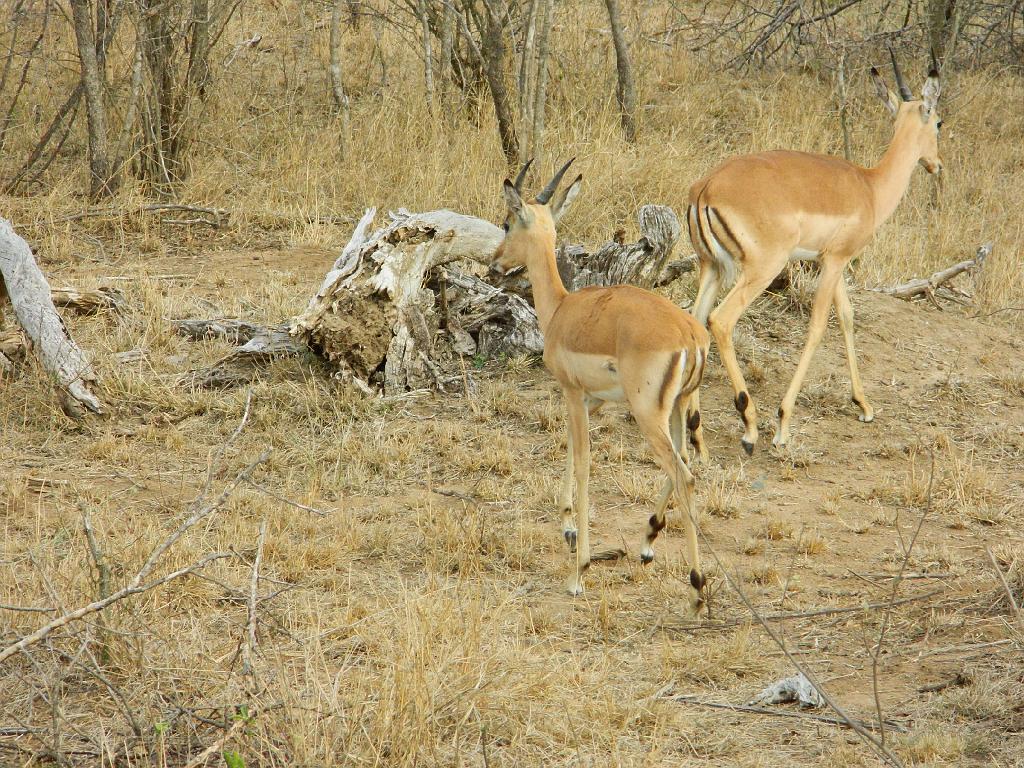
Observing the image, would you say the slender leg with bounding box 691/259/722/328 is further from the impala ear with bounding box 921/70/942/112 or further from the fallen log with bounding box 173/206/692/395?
the impala ear with bounding box 921/70/942/112

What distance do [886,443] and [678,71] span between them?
7.41 m

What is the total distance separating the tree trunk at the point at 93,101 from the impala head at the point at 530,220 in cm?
506

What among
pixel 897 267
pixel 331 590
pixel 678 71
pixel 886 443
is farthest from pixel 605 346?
pixel 678 71

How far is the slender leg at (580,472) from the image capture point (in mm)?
4723

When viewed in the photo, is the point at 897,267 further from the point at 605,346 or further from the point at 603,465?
the point at 605,346

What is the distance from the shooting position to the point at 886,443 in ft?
21.5

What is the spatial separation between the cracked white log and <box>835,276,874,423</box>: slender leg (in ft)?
13.5

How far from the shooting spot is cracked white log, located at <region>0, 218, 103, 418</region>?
6293mm

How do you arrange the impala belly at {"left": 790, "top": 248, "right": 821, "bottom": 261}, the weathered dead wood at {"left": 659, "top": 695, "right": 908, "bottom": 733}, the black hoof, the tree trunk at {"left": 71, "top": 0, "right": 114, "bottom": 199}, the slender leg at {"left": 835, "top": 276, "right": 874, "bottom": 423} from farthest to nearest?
1. the tree trunk at {"left": 71, "top": 0, "right": 114, "bottom": 199}
2. the slender leg at {"left": 835, "top": 276, "right": 874, "bottom": 423}
3. the impala belly at {"left": 790, "top": 248, "right": 821, "bottom": 261}
4. the black hoof
5. the weathered dead wood at {"left": 659, "top": 695, "right": 908, "bottom": 733}

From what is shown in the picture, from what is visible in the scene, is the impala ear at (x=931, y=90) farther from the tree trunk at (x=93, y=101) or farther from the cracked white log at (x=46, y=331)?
the tree trunk at (x=93, y=101)

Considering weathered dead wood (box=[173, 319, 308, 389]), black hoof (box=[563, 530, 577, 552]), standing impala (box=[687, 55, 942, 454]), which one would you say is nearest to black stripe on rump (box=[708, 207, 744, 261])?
standing impala (box=[687, 55, 942, 454])

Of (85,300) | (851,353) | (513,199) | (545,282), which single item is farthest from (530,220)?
(85,300)

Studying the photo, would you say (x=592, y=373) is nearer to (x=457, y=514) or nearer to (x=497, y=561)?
(x=497, y=561)

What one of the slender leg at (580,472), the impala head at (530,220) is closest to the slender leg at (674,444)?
the slender leg at (580,472)
